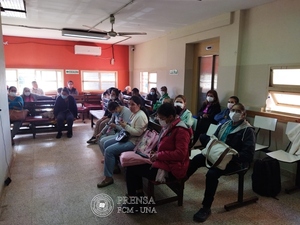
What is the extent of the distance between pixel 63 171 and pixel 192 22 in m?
4.06

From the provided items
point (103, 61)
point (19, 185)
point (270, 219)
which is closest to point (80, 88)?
point (103, 61)

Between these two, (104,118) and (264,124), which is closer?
(264,124)

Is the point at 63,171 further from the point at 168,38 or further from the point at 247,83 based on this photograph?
the point at 168,38

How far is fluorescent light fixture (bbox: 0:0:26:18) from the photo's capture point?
3446 millimetres

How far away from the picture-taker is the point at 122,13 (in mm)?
Answer: 4273

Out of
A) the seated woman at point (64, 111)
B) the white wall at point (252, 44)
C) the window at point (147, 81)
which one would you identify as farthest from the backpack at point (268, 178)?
the window at point (147, 81)

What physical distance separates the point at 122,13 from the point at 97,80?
463 centimetres

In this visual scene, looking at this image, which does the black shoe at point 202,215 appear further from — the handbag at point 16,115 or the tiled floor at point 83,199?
the handbag at point 16,115

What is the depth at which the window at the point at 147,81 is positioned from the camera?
765 centimetres

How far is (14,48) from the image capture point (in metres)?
7.06

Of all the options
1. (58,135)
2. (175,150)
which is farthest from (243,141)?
(58,135)

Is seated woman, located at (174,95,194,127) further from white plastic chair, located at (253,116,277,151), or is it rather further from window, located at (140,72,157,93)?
window, located at (140,72,157,93)

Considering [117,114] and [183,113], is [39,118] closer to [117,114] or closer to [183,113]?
[117,114]

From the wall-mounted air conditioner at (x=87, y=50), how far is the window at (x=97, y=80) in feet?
2.51
